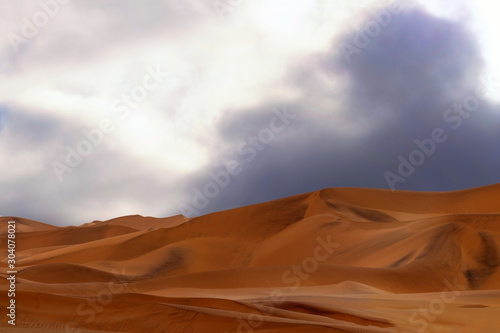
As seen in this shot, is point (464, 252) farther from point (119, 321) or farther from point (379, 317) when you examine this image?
point (119, 321)

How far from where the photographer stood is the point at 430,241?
91.9ft

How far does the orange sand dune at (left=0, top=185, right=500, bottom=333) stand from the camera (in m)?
11.8

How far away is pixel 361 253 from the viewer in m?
30.9

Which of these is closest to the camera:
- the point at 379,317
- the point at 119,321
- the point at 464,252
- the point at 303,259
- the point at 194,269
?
the point at 119,321

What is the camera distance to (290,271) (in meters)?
25.8

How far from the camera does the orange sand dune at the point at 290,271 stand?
464 inches

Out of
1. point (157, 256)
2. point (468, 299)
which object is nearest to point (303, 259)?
point (157, 256)

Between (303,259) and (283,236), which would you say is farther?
(283,236)

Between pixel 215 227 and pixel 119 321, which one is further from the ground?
pixel 215 227

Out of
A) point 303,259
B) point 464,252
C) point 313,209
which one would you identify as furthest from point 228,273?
point 313,209

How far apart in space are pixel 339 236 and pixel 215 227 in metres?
11.8

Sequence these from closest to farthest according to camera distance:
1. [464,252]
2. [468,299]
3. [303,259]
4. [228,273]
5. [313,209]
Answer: [468,299] → [228,273] → [464,252] → [303,259] → [313,209]

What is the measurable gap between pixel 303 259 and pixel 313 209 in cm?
769

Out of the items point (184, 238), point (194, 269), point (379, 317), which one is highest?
point (184, 238)
